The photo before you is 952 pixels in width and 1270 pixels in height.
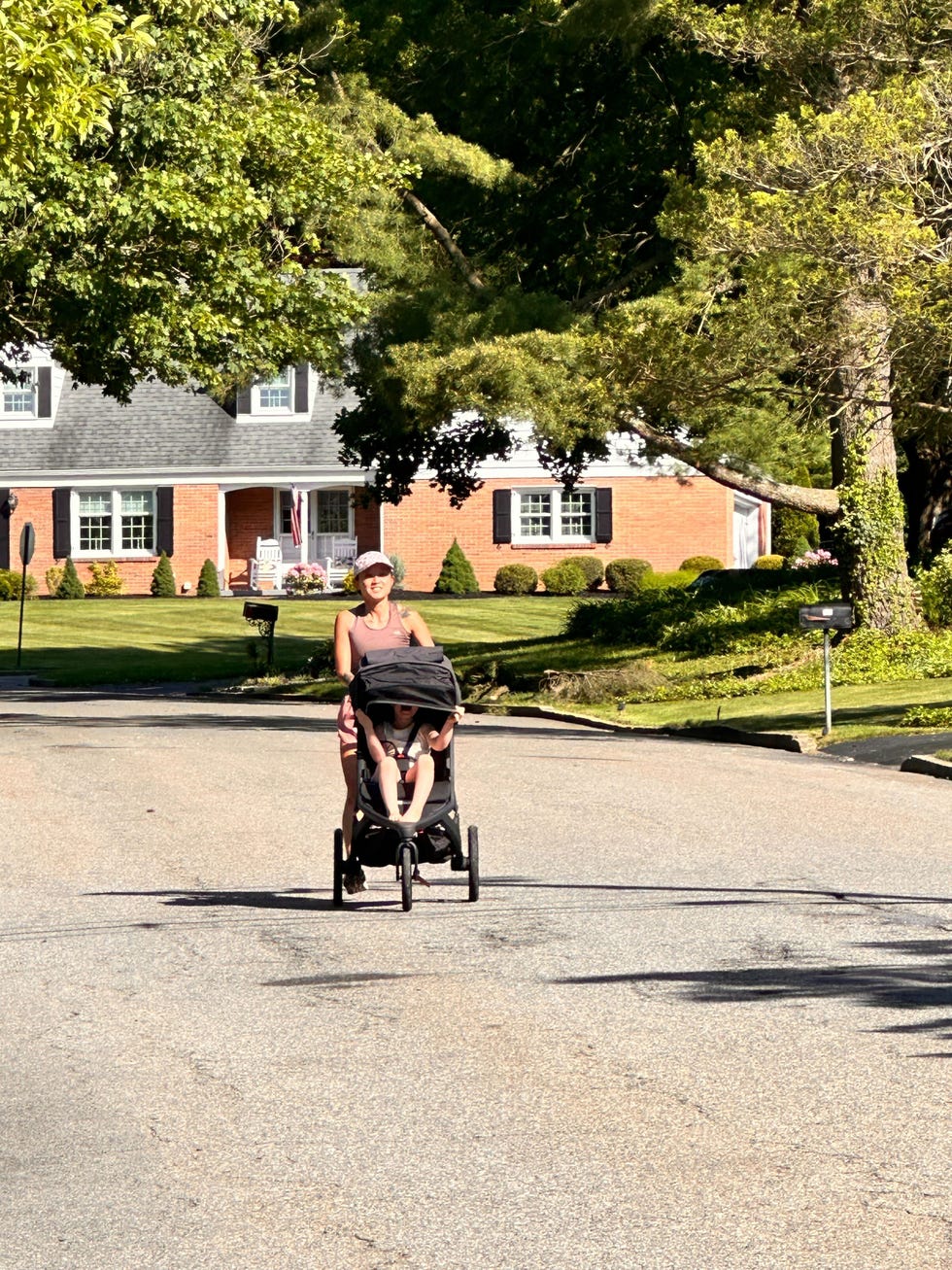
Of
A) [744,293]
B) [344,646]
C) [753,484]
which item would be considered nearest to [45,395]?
[753,484]

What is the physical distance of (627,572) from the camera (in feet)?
178

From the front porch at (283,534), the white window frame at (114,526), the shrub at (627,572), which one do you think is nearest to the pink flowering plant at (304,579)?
the front porch at (283,534)

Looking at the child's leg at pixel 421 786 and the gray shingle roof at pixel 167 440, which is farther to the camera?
the gray shingle roof at pixel 167 440

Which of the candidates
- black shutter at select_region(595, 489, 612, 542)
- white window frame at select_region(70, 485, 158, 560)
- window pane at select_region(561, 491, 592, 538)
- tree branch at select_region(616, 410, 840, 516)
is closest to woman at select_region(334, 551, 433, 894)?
tree branch at select_region(616, 410, 840, 516)

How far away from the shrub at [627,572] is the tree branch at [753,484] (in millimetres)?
20445

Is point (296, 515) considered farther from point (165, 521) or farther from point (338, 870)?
point (338, 870)

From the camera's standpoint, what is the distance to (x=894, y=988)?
27.3 feet

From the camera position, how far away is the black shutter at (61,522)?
189ft

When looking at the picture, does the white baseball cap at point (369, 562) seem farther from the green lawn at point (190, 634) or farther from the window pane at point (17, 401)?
the window pane at point (17, 401)

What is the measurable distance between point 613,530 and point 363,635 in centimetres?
4509

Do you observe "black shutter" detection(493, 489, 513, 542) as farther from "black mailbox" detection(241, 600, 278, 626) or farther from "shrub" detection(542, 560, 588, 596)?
"black mailbox" detection(241, 600, 278, 626)

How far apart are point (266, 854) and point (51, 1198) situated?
7.43 m

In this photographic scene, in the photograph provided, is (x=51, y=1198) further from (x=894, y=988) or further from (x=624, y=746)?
(x=624, y=746)

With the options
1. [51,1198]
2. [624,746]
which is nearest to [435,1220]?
[51,1198]
